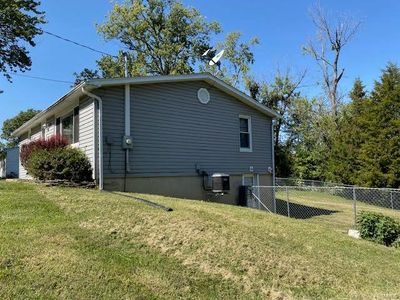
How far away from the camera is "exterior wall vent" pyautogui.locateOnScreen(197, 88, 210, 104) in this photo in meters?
14.6

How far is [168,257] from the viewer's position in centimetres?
571

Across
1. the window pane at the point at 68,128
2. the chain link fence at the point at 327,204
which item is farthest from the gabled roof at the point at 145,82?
the chain link fence at the point at 327,204

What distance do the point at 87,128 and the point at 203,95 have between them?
447 centimetres

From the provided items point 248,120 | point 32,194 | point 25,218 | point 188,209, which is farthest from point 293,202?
point 25,218

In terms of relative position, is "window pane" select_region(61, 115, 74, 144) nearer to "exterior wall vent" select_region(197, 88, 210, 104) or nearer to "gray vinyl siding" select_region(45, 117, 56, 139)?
"gray vinyl siding" select_region(45, 117, 56, 139)

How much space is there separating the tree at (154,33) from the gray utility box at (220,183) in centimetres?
2159

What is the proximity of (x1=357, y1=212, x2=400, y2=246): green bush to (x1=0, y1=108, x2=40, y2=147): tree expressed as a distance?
164ft

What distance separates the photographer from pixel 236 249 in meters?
6.24

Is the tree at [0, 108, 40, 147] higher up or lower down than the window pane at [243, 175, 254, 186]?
higher up

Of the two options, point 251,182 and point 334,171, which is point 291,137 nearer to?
Result: point 334,171

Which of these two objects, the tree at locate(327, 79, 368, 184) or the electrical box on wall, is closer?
the electrical box on wall

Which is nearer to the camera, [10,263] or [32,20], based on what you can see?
[10,263]

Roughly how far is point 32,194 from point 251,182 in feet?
30.6

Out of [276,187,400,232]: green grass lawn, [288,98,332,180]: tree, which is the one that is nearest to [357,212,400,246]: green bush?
[276,187,400,232]: green grass lawn
